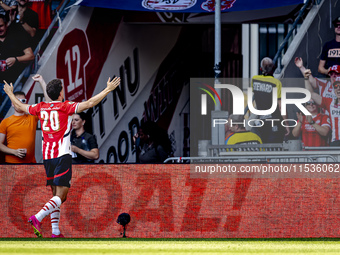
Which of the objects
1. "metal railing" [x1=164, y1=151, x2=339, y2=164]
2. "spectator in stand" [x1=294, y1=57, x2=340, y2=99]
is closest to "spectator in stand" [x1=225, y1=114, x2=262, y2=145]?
"metal railing" [x1=164, y1=151, x2=339, y2=164]

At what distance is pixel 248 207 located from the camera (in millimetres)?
8398

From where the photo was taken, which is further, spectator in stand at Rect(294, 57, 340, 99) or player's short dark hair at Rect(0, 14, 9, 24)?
spectator in stand at Rect(294, 57, 340, 99)

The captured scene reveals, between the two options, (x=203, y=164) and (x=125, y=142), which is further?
(x=125, y=142)

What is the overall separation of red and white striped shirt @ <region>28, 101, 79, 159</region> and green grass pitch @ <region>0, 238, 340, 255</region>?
1.03 metres

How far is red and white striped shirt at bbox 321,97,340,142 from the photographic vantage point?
11060 mm

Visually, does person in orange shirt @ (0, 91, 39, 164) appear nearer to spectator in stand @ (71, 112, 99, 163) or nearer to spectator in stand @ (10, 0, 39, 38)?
spectator in stand @ (71, 112, 99, 163)

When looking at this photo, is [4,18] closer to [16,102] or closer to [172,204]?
[16,102]

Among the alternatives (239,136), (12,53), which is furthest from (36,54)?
(239,136)

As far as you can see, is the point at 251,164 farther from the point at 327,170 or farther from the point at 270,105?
the point at 270,105

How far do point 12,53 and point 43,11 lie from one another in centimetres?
88

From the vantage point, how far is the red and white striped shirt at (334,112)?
435 inches

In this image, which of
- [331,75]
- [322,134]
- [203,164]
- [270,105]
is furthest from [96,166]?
[331,75]

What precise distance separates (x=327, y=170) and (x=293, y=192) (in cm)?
49

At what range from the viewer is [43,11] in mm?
11531
